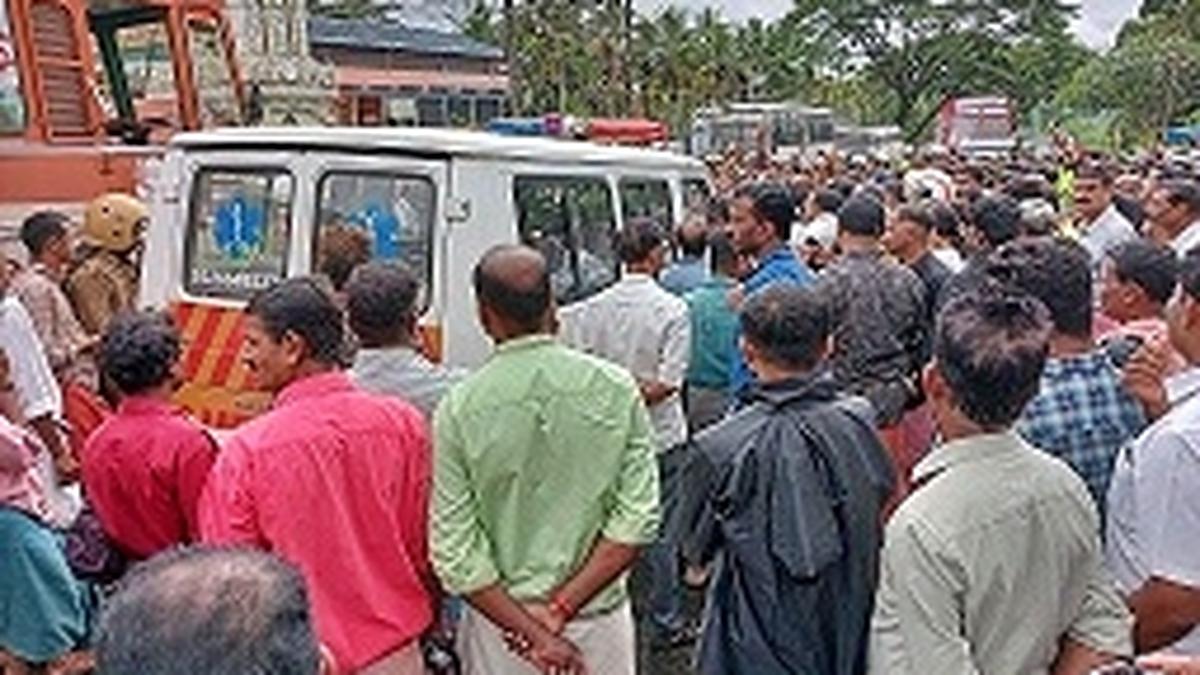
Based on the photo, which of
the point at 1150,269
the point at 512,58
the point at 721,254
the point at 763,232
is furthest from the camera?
the point at 512,58

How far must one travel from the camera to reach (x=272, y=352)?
3410 mm

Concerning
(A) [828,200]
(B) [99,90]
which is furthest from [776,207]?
(B) [99,90]

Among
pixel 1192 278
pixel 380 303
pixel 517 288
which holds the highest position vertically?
pixel 1192 278

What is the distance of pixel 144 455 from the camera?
3.72 meters

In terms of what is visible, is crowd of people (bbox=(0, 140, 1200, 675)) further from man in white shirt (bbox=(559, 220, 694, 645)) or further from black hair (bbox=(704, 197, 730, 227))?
black hair (bbox=(704, 197, 730, 227))

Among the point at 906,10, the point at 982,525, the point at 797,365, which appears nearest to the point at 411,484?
the point at 797,365

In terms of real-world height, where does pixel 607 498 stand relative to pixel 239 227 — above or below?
below

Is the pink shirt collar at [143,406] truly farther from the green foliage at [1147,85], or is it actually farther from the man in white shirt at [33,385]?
the green foliage at [1147,85]

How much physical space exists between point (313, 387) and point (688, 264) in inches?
135

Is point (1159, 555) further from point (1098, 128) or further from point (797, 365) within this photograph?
point (1098, 128)

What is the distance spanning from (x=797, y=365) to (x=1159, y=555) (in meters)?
0.93

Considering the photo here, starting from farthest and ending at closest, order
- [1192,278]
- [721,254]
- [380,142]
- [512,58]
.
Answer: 1. [512,58]
2. [721,254]
3. [380,142]
4. [1192,278]

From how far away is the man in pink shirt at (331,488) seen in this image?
3256mm

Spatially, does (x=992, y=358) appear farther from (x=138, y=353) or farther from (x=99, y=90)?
(x=99, y=90)
